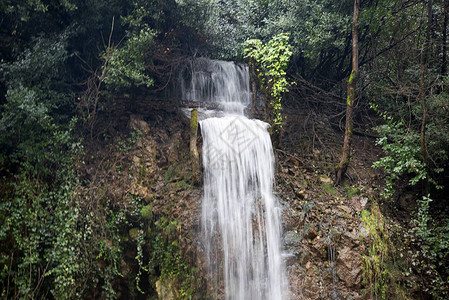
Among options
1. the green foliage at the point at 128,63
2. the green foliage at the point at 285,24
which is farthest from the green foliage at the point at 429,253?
the green foliage at the point at 128,63

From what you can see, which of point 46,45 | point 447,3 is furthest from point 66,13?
point 447,3

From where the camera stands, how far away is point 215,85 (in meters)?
9.88

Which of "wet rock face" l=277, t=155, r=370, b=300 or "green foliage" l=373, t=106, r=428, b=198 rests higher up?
"green foliage" l=373, t=106, r=428, b=198

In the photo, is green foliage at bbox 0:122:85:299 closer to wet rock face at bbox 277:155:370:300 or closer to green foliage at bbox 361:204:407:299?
wet rock face at bbox 277:155:370:300

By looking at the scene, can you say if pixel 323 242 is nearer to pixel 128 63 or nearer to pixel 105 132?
pixel 105 132

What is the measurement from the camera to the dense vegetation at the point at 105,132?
566cm

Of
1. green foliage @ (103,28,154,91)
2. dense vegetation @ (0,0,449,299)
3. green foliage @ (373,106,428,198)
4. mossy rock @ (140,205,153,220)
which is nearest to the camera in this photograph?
dense vegetation @ (0,0,449,299)

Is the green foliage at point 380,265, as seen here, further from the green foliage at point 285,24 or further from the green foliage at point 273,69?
the green foliage at point 285,24

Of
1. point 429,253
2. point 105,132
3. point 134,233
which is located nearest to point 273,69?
point 105,132

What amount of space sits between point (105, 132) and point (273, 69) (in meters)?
5.00

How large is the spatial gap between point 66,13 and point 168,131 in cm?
390

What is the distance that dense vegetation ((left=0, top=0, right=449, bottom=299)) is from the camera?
566 centimetres

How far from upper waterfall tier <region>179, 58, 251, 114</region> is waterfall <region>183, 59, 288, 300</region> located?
7.36 feet

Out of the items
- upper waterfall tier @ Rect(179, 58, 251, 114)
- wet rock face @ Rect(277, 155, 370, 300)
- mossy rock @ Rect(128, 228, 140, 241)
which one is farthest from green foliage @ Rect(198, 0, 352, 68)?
mossy rock @ Rect(128, 228, 140, 241)
